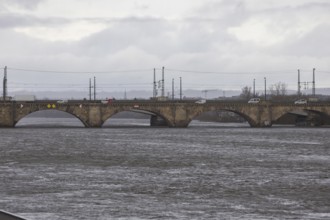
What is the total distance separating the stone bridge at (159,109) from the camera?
120 metres

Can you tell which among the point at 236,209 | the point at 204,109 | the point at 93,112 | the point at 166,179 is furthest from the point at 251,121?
the point at 236,209

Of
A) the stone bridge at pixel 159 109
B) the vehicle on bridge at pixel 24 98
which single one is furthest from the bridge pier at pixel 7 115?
the vehicle on bridge at pixel 24 98

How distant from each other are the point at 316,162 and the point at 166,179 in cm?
1688

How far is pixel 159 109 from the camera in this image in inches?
4963

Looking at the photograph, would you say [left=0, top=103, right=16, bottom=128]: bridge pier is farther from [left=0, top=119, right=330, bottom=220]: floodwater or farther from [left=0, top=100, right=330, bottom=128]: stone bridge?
[left=0, top=119, right=330, bottom=220]: floodwater

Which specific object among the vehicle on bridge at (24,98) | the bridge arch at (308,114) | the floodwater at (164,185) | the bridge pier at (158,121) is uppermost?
the vehicle on bridge at (24,98)

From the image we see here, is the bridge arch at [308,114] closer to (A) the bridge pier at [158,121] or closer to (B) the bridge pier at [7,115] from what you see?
(A) the bridge pier at [158,121]

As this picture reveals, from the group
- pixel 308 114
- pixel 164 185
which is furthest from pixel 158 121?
pixel 164 185

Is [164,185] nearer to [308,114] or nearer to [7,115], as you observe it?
[7,115]

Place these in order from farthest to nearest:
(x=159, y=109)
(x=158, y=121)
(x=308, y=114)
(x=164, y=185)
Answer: (x=308, y=114), (x=158, y=121), (x=159, y=109), (x=164, y=185)

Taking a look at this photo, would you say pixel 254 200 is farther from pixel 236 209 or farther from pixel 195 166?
pixel 195 166

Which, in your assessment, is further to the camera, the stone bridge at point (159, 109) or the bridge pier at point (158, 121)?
the bridge pier at point (158, 121)

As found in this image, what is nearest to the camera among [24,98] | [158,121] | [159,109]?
[159,109]

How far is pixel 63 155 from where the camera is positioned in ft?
179
